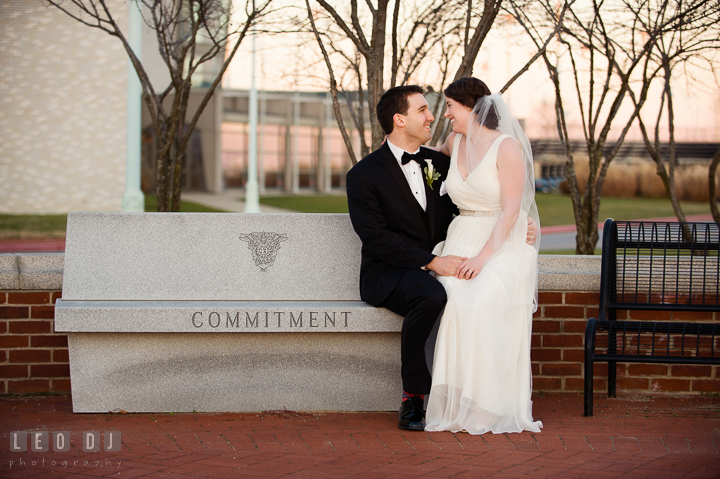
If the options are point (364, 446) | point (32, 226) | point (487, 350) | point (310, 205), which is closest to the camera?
point (364, 446)

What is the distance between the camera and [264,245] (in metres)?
4.32

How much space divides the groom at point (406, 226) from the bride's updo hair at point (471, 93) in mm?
194

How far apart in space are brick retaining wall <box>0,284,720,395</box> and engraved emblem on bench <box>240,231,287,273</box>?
128 cm

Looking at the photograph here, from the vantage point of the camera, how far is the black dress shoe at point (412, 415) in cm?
378

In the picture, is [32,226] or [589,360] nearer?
[589,360]

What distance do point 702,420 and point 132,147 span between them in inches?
444

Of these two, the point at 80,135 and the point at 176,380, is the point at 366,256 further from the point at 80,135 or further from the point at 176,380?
the point at 80,135

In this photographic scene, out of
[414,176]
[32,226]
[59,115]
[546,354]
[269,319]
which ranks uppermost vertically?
[59,115]

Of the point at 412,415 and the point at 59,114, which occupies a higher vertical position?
the point at 59,114

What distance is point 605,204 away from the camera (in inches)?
1098

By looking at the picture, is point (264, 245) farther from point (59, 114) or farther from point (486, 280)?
point (59, 114)

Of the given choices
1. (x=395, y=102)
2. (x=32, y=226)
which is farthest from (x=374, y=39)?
(x=32, y=226)

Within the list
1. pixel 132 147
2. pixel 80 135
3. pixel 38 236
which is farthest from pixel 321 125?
pixel 132 147

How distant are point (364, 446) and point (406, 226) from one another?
129 centimetres
